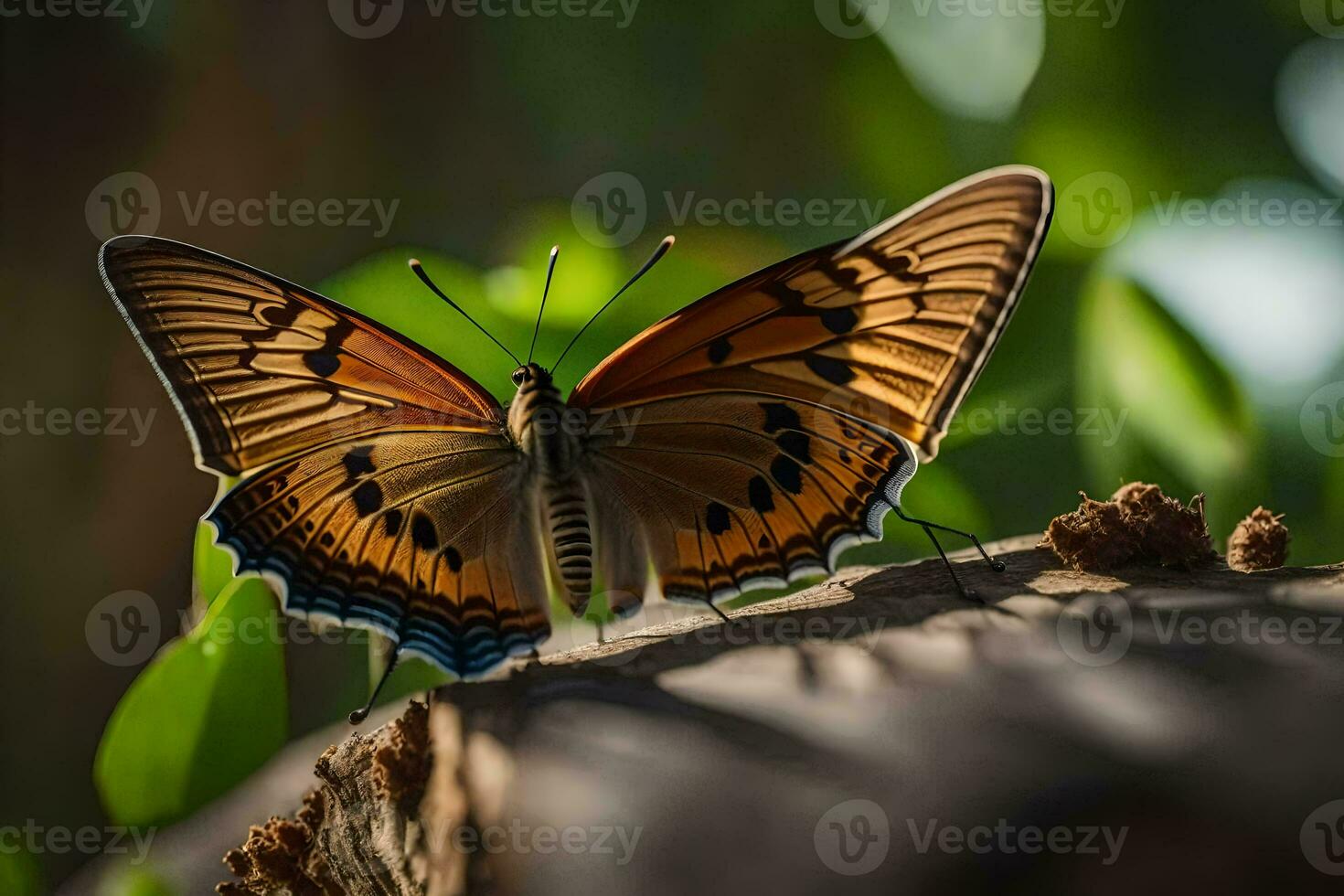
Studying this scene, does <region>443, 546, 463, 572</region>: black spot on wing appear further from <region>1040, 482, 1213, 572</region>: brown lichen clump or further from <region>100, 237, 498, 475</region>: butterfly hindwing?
<region>1040, 482, 1213, 572</region>: brown lichen clump

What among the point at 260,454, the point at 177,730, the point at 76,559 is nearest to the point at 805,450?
the point at 260,454

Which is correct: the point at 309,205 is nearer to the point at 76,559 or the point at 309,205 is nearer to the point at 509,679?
the point at 76,559
